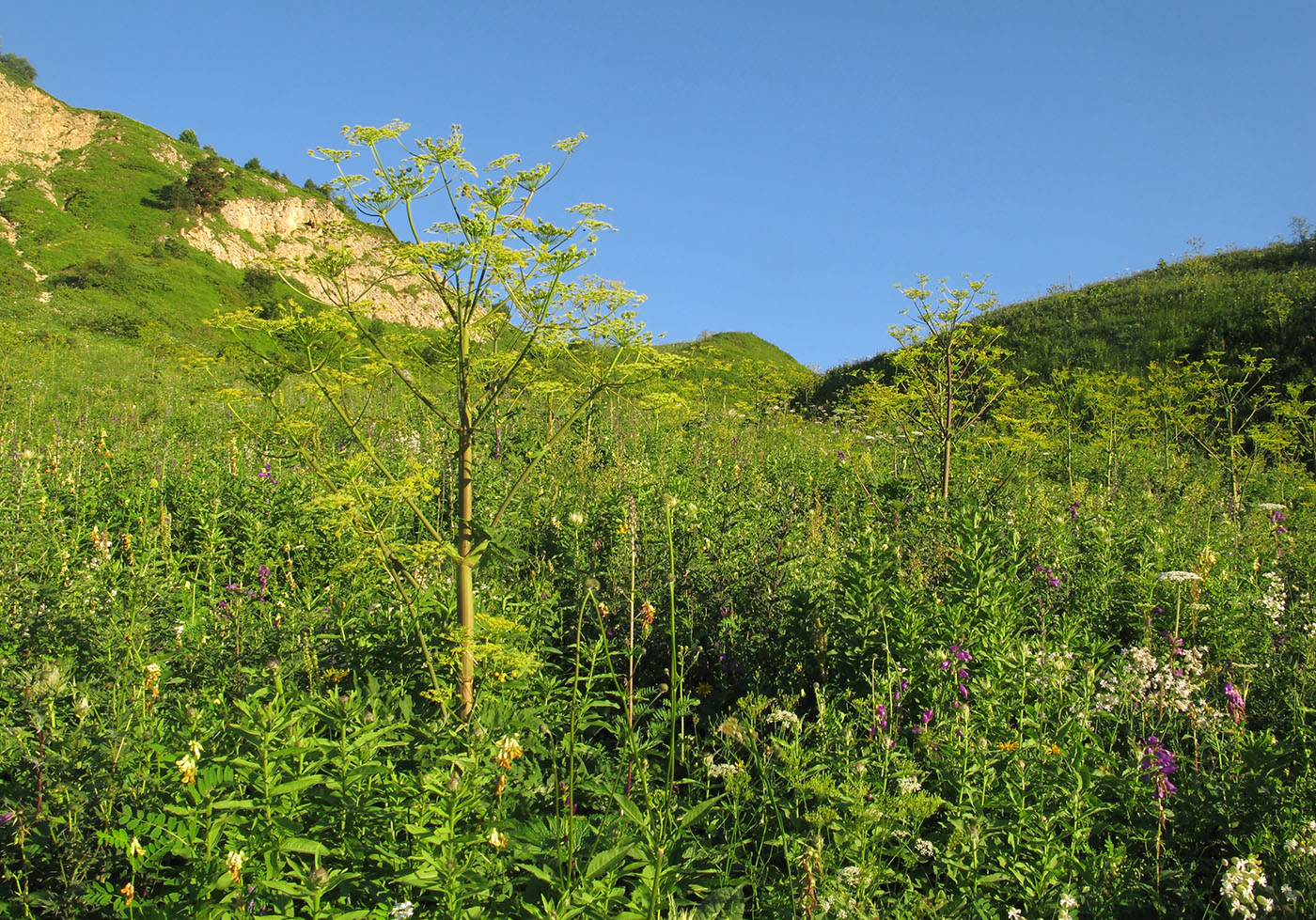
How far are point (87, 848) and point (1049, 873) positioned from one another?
2.52 metres

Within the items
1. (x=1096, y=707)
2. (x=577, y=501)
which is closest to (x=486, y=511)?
(x=577, y=501)

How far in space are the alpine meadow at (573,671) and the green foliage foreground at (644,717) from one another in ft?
0.07

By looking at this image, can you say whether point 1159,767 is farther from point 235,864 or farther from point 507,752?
point 235,864

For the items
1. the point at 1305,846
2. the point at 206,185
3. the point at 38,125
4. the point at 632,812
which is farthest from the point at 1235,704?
the point at 38,125

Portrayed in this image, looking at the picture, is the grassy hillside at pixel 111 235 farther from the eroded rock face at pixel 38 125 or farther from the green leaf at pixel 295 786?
the green leaf at pixel 295 786

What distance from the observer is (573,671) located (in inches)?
124

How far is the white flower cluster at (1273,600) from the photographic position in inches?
150

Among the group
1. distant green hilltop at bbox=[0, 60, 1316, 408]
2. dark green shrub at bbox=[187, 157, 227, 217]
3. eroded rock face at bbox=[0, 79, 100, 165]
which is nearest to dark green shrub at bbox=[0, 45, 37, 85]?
distant green hilltop at bbox=[0, 60, 1316, 408]

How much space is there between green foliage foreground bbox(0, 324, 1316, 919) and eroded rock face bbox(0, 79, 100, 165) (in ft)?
237

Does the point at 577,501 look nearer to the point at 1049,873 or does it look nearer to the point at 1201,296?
the point at 1049,873

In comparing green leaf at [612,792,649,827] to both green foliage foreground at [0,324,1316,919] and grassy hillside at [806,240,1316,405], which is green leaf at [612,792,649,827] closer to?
green foliage foreground at [0,324,1316,919]

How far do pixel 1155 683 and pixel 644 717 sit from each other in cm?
212

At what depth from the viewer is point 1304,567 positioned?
491 centimetres

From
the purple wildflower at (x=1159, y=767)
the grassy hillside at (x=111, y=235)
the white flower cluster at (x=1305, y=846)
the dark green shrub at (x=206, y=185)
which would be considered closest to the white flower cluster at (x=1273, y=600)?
the purple wildflower at (x=1159, y=767)
